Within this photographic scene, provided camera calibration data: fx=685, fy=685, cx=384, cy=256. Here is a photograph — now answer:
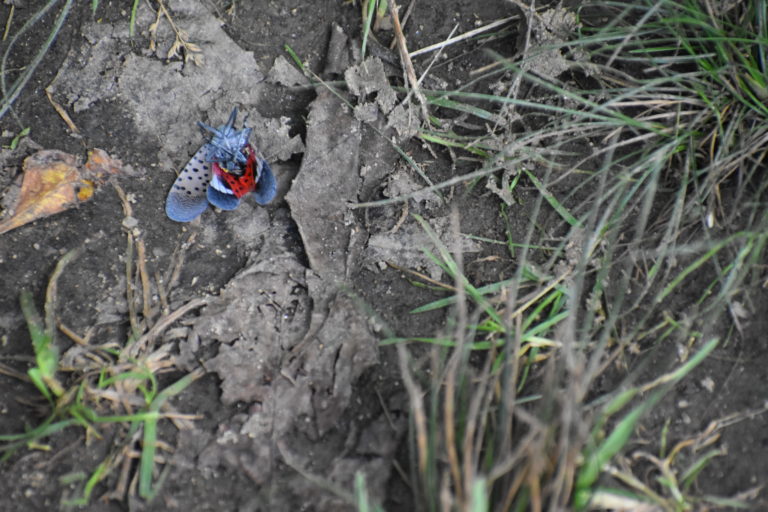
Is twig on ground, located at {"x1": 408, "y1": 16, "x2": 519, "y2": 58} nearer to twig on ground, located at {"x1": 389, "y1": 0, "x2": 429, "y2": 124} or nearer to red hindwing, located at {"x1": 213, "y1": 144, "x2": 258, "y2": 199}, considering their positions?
twig on ground, located at {"x1": 389, "y1": 0, "x2": 429, "y2": 124}

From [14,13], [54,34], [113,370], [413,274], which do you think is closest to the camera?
[113,370]

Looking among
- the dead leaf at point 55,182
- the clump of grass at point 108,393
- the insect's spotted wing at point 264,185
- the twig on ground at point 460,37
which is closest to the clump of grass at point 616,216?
the twig on ground at point 460,37

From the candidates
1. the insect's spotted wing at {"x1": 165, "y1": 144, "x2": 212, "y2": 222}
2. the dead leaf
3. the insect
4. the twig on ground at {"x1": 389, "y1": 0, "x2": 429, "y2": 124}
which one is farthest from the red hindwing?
the twig on ground at {"x1": 389, "y1": 0, "x2": 429, "y2": 124}

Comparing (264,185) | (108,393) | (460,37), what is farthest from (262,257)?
(460,37)

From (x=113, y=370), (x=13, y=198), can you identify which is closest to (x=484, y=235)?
(x=113, y=370)

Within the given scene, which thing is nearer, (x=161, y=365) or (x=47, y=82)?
(x=161, y=365)

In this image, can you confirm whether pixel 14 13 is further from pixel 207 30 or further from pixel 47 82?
pixel 207 30
